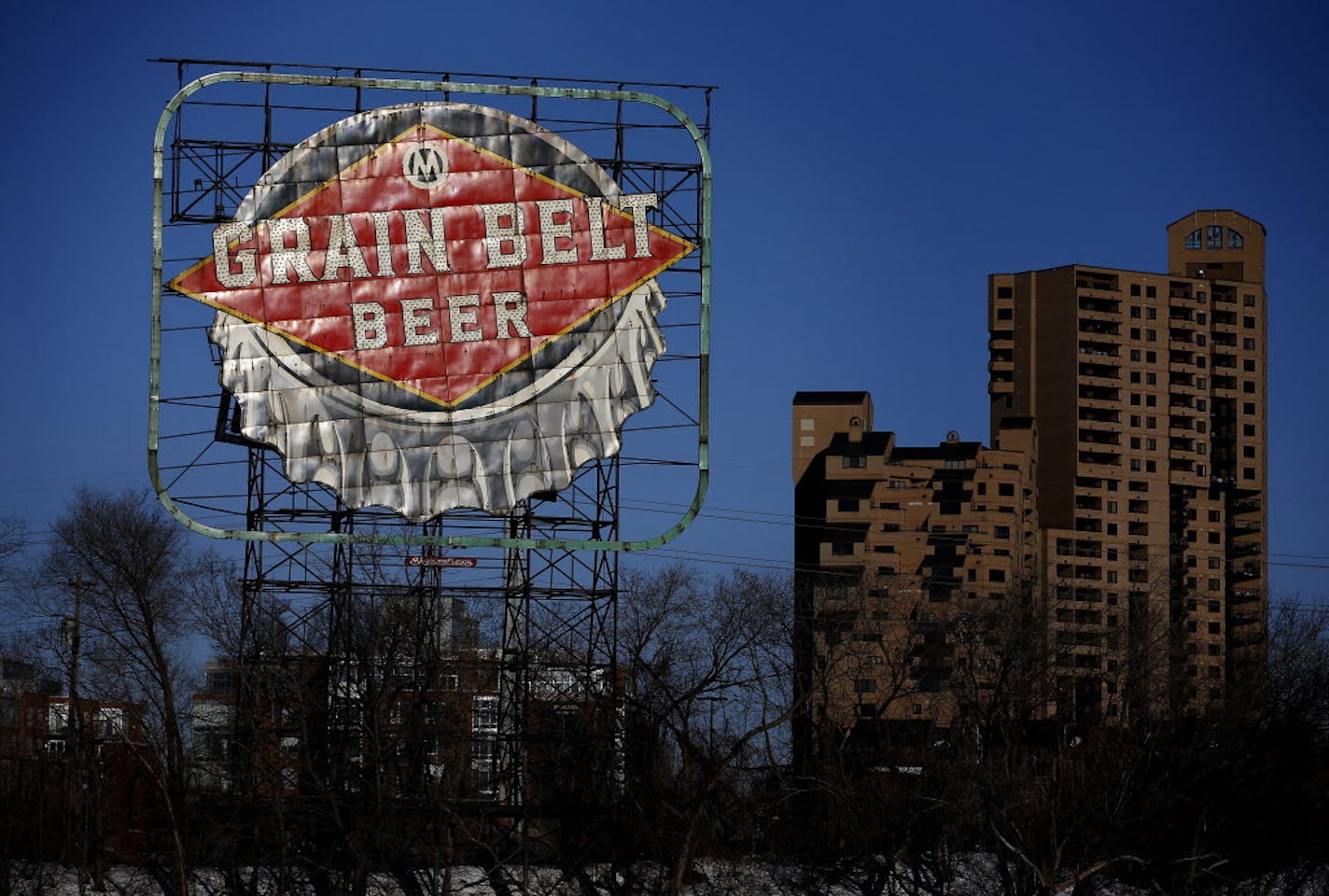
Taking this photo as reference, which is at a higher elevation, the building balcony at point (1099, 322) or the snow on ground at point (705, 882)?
the building balcony at point (1099, 322)

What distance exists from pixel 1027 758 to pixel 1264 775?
257 inches

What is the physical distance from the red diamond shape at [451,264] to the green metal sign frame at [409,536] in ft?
3.52

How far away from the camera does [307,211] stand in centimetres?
4172

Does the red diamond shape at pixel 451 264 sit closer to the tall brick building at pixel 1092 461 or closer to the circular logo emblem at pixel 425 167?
the circular logo emblem at pixel 425 167

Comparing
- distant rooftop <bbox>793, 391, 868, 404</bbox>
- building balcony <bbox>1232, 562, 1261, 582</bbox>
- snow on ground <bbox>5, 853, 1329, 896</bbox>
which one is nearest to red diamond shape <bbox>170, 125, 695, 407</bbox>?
snow on ground <bbox>5, 853, 1329, 896</bbox>

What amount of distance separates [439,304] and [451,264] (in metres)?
0.92

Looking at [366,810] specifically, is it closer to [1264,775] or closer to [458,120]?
[458,120]

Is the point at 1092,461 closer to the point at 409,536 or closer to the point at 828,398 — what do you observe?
the point at 828,398

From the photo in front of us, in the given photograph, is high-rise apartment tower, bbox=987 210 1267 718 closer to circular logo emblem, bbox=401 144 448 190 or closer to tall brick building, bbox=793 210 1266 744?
tall brick building, bbox=793 210 1266 744

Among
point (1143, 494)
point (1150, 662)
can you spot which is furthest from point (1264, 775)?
point (1143, 494)

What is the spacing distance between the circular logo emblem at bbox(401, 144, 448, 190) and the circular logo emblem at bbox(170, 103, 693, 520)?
0.04 metres

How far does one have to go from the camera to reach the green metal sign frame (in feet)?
132

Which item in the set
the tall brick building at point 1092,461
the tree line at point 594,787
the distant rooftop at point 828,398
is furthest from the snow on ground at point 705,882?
the distant rooftop at point 828,398

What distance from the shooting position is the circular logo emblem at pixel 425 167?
138 ft
